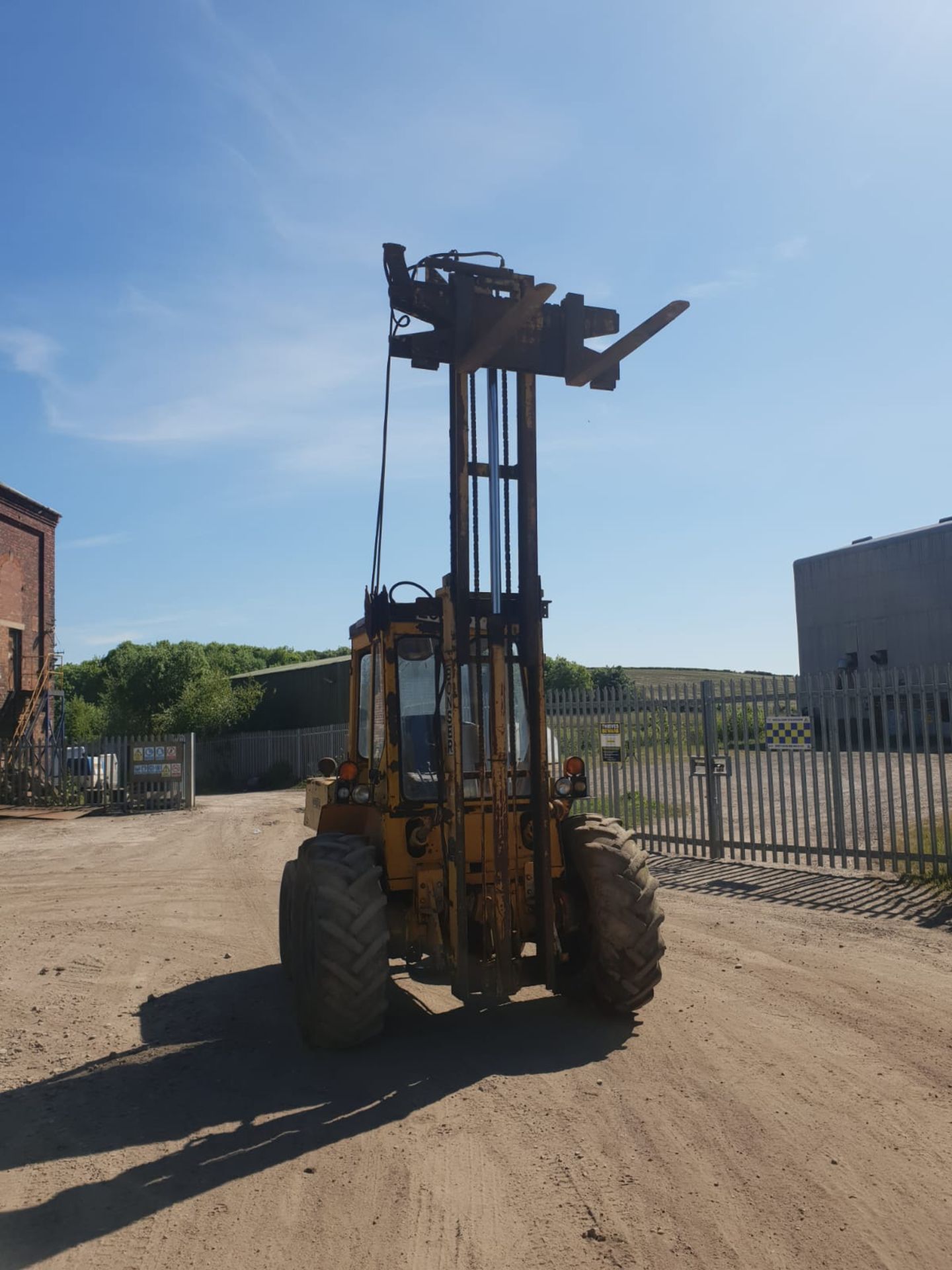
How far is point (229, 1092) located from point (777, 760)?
871 centimetres

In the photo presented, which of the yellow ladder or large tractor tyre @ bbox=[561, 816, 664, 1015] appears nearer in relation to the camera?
large tractor tyre @ bbox=[561, 816, 664, 1015]

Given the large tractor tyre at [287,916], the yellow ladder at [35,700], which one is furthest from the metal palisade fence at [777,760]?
the yellow ladder at [35,700]

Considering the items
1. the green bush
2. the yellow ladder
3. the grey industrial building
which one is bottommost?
the green bush

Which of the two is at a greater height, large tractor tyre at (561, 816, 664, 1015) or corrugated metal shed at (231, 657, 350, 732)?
corrugated metal shed at (231, 657, 350, 732)

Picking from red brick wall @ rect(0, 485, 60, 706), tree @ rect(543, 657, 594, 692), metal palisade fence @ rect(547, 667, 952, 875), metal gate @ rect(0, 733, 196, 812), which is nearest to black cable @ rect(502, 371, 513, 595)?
metal palisade fence @ rect(547, 667, 952, 875)

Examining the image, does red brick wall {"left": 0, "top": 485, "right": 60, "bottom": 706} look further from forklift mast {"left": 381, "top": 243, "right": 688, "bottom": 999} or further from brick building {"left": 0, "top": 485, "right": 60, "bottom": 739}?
forklift mast {"left": 381, "top": 243, "right": 688, "bottom": 999}

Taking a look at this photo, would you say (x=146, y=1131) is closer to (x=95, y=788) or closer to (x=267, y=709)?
(x=95, y=788)

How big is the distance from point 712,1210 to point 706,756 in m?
9.64

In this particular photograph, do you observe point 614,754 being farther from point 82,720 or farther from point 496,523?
point 82,720

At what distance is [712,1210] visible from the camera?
3.89 metres

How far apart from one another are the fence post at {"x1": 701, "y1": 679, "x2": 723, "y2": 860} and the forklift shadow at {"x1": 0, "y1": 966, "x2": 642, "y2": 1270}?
6.61m

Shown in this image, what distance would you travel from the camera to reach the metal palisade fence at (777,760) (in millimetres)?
11125

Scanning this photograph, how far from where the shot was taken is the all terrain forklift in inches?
228

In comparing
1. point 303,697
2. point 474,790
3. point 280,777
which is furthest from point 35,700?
point 474,790
